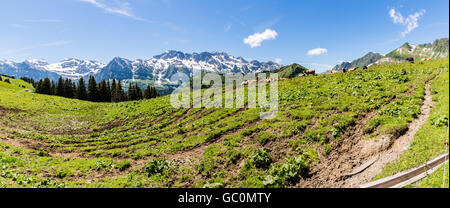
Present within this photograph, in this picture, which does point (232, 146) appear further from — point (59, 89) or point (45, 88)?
point (59, 89)

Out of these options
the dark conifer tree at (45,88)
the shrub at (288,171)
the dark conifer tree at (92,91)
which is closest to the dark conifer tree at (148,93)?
the dark conifer tree at (92,91)

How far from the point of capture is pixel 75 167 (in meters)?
14.1

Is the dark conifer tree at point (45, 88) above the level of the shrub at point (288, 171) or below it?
above

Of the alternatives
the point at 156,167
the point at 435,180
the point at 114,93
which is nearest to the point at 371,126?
the point at 435,180

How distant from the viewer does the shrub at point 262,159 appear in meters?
11.4

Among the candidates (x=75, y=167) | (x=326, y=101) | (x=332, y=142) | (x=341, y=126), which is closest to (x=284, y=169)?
(x=332, y=142)

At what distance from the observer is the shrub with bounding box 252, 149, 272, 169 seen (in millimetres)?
11352

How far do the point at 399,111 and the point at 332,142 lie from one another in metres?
5.37

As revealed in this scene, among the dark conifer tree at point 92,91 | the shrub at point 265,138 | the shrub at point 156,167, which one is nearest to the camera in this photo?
the shrub at point 156,167

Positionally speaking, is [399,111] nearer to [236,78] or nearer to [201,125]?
[201,125]

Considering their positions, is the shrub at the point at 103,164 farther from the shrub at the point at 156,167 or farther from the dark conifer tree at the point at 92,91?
the dark conifer tree at the point at 92,91

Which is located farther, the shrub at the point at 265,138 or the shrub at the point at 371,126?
the shrub at the point at 265,138

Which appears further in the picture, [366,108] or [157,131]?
[157,131]
